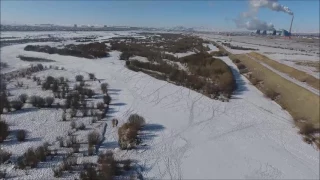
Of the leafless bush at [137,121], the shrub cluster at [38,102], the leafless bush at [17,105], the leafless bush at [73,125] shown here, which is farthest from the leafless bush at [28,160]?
the shrub cluster at [38,102]

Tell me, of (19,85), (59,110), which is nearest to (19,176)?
(59,110)

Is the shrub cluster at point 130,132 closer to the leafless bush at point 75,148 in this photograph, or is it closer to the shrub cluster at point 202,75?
the leafless bush at point 75,148

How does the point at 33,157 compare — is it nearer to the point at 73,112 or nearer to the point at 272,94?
the point at 73,112

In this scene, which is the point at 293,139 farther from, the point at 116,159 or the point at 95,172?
the point at 95,172

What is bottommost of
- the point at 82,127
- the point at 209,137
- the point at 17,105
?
the point at 209,137

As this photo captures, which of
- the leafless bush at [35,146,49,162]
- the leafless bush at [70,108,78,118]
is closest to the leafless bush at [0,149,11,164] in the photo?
the leafless bush at [35,146,49,162]

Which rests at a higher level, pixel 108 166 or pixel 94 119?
pixel 108 166

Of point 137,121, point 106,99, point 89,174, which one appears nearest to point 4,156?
point 89,174

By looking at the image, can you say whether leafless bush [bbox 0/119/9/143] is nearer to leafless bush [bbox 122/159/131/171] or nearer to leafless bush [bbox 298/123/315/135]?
leafless bush [bbox 122/159/131/171]
